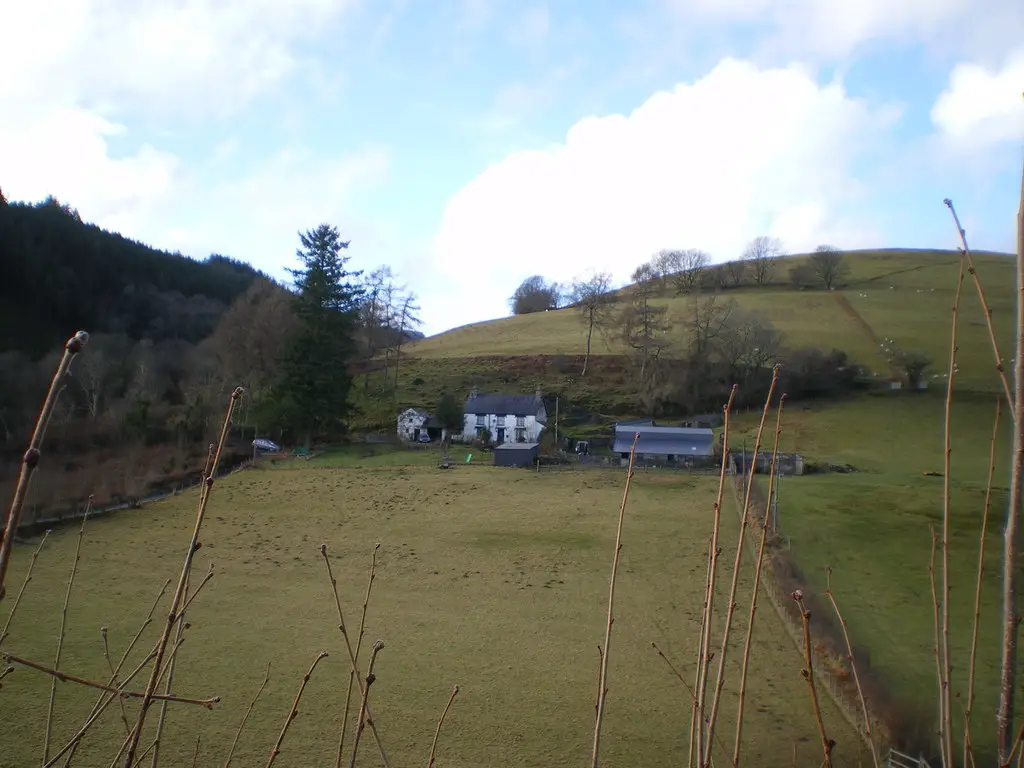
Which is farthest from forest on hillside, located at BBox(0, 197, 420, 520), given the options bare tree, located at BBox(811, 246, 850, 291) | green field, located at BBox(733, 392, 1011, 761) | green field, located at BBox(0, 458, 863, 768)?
bare tree, located at BBox(811, 246, 850, 291)

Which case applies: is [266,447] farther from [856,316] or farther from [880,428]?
[856,316]

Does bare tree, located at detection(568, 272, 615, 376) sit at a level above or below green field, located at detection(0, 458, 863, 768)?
above

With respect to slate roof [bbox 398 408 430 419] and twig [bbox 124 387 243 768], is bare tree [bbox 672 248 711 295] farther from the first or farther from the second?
twig [bbox 124 387 243 768]

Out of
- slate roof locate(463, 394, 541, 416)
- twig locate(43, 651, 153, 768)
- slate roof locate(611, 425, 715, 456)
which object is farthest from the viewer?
slate roof locate(463, 394, 541, 416)

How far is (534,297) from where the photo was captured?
86.9m

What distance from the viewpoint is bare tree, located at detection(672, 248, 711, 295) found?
2891 inches

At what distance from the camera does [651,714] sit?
11.6 meters

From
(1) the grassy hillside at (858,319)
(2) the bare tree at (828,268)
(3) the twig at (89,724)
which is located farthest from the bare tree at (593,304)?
(3) the twig at (89,724)

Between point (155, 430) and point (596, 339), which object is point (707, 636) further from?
point (596, 339)

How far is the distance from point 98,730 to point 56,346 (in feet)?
124

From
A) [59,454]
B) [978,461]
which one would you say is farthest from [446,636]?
[978,461]

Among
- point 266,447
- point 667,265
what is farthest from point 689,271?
point 266,447

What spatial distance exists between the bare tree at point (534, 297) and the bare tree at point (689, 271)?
52.7 feet

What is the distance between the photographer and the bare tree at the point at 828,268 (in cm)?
7131
